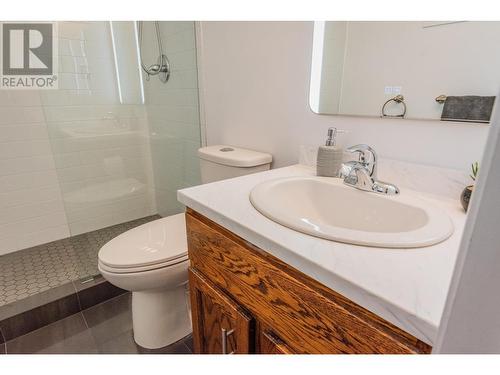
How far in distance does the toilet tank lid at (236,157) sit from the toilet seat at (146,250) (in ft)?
1.17

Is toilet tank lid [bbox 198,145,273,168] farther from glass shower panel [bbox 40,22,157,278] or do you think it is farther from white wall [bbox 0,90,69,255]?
white wall [bbox 0,90,69,255]

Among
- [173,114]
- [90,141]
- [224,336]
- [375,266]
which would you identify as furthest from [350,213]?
[90,141]

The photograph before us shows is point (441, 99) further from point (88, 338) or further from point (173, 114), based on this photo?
point (88, 338)

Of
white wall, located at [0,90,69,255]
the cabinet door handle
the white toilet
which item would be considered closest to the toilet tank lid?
the white toilet

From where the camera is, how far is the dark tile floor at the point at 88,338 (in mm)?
1225

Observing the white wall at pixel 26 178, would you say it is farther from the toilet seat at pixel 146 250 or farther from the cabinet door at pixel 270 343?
the cabinet door at pixel 270 343

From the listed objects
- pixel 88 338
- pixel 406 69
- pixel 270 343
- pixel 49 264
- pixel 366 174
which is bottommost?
pixel 88 338

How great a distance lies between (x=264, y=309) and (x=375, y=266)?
0.89 ft

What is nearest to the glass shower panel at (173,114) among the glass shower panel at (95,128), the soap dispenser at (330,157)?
the glass shower panel at (95,128)

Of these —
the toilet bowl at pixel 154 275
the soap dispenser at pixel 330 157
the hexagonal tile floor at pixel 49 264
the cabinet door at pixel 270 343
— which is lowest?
the hexagonal tile floor at pixel 49 264

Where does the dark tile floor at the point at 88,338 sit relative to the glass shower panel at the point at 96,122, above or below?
below

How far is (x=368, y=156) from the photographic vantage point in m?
0.83
